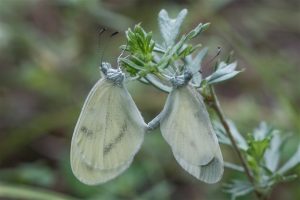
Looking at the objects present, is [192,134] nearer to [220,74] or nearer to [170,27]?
[220,74]

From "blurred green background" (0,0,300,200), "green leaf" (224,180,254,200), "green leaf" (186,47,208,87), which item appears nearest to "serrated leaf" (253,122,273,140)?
"green leaf" (224,180,254,200)

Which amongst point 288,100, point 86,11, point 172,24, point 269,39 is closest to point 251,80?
point 269,39

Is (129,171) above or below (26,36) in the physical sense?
below

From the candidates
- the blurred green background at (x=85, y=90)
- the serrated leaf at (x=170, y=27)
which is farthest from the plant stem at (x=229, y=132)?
the blurred green background at (x=85, y=90)

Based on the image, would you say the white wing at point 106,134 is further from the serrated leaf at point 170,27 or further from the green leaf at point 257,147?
the green leaf at point 257,147

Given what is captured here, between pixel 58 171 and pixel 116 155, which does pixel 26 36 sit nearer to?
pixel 58 171

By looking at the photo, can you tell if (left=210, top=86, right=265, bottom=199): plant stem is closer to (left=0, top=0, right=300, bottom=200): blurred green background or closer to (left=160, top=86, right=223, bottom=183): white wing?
(left=160, top=86, right=223, bottom=183): white wing
